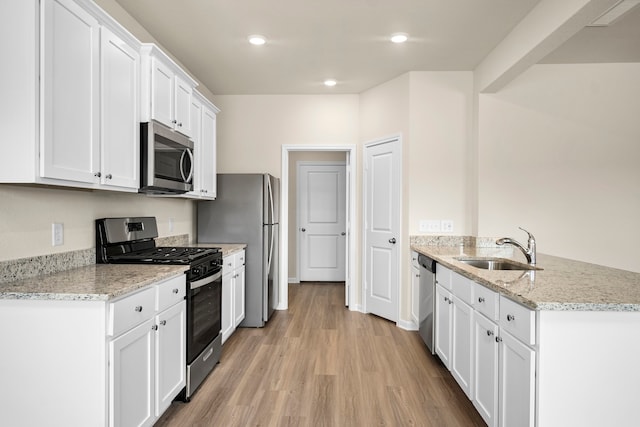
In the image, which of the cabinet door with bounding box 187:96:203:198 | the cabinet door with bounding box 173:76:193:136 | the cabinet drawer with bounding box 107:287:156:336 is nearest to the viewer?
the cabinet drawer with bounding box 107:287:156:336

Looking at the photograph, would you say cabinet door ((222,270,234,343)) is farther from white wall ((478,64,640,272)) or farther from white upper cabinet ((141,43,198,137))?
white wall ((478,64,640,272))

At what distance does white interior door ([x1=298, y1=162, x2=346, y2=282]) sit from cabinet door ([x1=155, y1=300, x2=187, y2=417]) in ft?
13.8

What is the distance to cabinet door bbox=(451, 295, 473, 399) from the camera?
224 centimetres

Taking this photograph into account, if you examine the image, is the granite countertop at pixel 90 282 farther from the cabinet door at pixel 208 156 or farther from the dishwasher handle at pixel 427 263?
the dishwasher handle at pixel 427 263

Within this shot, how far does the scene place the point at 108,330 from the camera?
5.21 feet

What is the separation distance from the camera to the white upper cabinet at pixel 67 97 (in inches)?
61.5

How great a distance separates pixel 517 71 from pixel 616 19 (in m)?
0.70

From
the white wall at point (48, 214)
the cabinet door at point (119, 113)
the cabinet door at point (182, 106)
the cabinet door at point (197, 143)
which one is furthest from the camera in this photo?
the cabinet door at point (197, 143)

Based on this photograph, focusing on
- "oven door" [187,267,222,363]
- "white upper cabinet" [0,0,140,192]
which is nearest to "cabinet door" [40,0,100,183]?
"white upper cabinet" [0,0,140,192]

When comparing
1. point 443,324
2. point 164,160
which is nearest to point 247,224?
point 164,160

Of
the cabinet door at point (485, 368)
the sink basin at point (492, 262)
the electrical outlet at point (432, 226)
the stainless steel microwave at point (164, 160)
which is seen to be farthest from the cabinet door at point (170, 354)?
the electrical outlet at point (432, 226)

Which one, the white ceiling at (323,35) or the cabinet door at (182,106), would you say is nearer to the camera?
the white ceiling at (323,35)

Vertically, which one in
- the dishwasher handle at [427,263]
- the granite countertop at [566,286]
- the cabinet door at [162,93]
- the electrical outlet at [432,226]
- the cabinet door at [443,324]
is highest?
the cabinet door at [162,93]

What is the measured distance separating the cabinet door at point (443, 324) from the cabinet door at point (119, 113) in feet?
7.49
